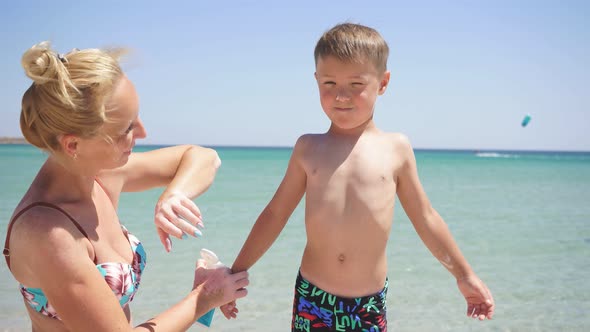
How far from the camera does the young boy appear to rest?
92.7 inches

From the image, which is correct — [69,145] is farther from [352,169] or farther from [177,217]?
[352,169]

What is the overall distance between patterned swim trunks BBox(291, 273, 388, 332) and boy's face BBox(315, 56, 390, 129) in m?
0.80

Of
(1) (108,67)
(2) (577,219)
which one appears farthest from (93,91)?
(2) (577,219)

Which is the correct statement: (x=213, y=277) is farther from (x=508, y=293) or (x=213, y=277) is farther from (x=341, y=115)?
(x=508, y=293)

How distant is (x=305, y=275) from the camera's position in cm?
245

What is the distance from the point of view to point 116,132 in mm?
1710

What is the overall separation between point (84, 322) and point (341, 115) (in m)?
1.38

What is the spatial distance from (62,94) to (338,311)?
4.86 ft

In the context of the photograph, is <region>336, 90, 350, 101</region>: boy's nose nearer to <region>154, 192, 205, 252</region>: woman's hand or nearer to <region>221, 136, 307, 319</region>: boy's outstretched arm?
<region>221, 136, 307, 319</region>: boy's outstretched arm

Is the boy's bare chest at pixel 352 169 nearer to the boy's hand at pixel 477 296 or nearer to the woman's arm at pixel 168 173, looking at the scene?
the woman's arm at pixel 168 173

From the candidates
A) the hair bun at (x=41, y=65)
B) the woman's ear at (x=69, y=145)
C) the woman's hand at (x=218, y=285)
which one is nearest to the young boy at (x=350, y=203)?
the woman's hand at (x=218, y=285)

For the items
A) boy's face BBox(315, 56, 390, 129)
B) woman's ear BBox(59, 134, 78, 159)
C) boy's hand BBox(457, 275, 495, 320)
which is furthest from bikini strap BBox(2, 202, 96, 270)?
boy's hand BBox(457, 275, 495, 320)

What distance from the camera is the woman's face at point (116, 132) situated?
5.49ft

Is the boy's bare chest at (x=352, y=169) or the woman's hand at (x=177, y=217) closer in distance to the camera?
the woman's hand at (x=177, y=217)
